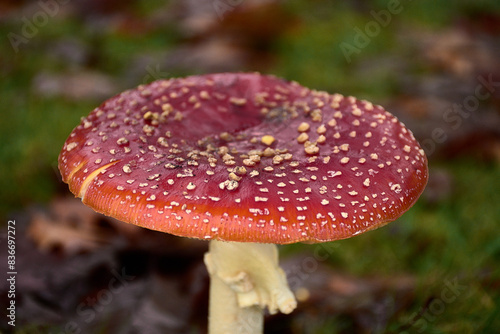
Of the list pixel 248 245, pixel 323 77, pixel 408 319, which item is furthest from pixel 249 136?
pixel 323 77

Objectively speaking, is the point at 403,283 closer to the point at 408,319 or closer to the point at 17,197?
the point at 408,319

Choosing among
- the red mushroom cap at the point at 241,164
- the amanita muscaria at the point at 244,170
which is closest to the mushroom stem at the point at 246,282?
the amanita muscaria at the point at 244,170

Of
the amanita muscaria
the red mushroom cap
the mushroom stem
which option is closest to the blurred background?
the mushroom stem

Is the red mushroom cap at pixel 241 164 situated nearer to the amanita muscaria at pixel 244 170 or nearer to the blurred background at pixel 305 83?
the amanita muscaria at pixel 244 170

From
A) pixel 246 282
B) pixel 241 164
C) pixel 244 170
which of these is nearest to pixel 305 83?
pixel 246 282

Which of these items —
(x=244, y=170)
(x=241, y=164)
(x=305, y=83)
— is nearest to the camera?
(x=244, y=170)

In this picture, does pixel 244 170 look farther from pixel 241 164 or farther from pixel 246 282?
pixel 246 282
